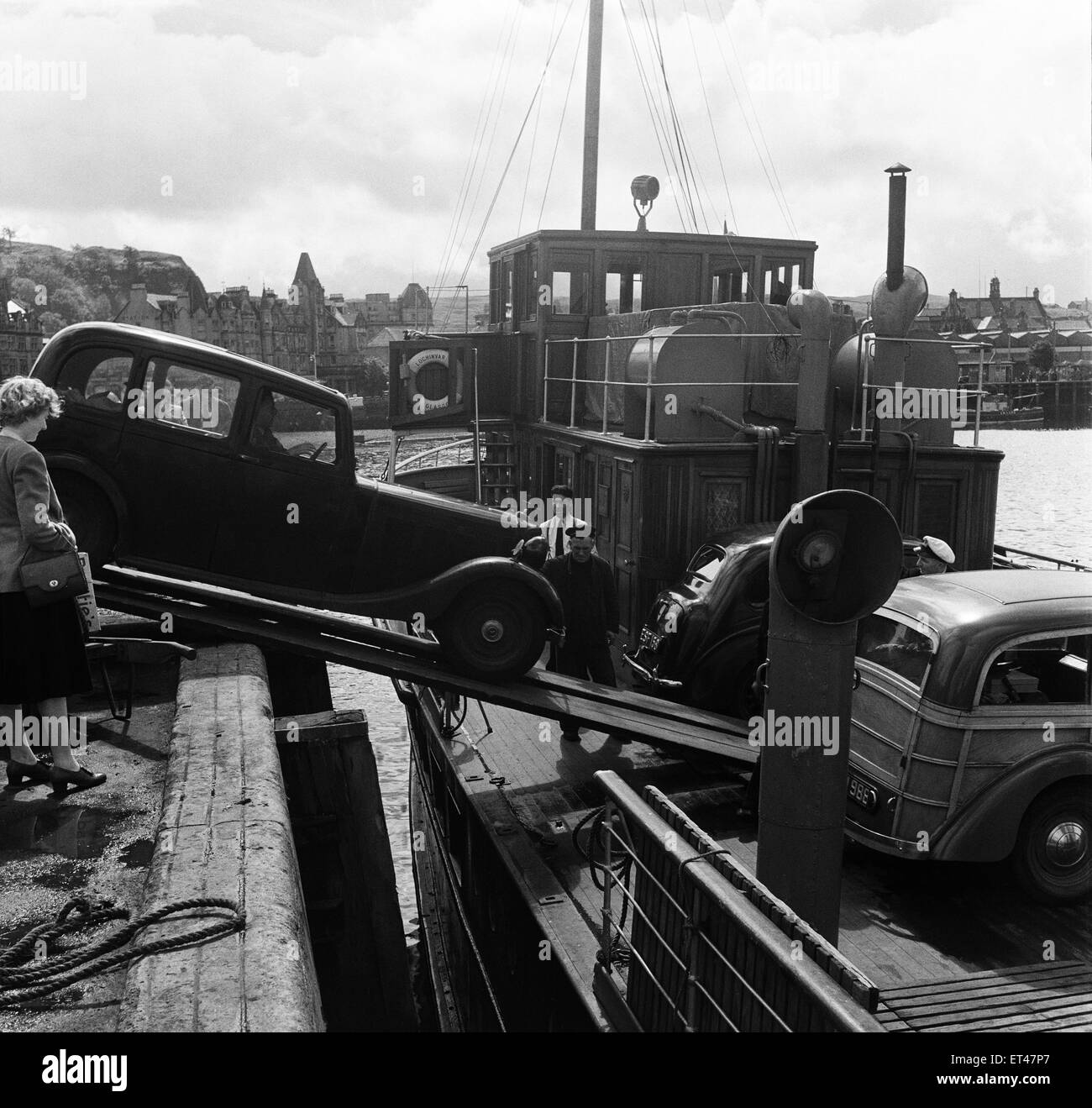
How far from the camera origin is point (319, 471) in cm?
822

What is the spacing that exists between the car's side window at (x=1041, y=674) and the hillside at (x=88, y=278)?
89320 millimetres

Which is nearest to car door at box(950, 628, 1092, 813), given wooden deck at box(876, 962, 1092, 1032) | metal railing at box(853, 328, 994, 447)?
wooden deck at box(876, 962, 1092, 1032)

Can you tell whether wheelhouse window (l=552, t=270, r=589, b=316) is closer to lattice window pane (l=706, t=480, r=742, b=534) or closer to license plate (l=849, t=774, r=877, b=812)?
lattice window pane (l=706, t=480, r=742, b=534)

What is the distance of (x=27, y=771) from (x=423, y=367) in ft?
34.0

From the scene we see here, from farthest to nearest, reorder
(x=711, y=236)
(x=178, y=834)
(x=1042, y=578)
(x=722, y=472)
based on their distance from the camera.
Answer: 1. (x=711, y=236)
2. (x=722, y=472)
3. (x=1042, y=578)
4. (x=178, y=834)

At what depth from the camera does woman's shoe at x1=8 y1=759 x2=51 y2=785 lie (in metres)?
5.66

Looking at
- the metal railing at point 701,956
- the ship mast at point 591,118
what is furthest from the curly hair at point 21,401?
the ship mast at point 591,118

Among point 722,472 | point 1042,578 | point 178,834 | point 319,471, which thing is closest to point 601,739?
point 722,472

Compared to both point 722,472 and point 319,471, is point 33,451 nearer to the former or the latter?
point 319,471

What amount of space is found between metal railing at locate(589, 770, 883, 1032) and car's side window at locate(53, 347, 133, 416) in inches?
178

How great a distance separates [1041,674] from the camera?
298 inches

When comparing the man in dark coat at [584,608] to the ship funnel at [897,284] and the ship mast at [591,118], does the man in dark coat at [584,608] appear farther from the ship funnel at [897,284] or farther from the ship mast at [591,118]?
the ship mast at [591,118]

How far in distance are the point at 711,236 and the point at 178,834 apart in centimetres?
1229

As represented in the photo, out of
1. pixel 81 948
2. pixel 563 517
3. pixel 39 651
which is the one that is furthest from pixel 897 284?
pixel 81 948
